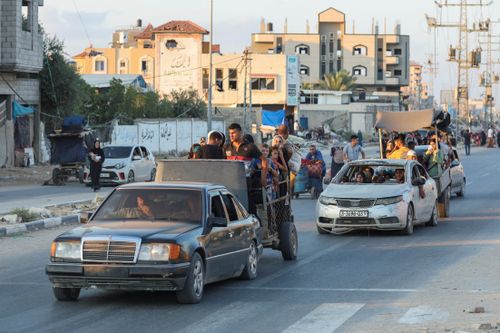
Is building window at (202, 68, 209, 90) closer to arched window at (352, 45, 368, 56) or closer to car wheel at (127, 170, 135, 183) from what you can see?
arched window at (352, 45, 368, 56)

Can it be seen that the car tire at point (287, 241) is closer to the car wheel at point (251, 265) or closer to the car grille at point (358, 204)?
the car wheel at point (251, 265)

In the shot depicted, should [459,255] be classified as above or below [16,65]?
below

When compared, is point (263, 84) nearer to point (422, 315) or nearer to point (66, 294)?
point (66, 294)

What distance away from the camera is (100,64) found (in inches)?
5335

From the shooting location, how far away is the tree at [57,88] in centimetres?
5106

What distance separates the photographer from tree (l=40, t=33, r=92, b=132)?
2010 inches

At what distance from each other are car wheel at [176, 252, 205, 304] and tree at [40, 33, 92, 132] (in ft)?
129

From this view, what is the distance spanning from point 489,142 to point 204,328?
3455 inches

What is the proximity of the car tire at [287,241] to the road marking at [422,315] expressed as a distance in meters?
4.55

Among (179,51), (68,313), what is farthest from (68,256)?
(179,51)

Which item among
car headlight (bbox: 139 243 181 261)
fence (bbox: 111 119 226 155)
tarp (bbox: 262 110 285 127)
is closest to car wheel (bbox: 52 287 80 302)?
car headlight (bbox: 139 243 181 261)

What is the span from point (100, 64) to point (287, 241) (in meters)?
122

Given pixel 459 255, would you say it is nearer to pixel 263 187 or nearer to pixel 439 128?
pixel 263 187

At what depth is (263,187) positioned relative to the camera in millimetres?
15320
